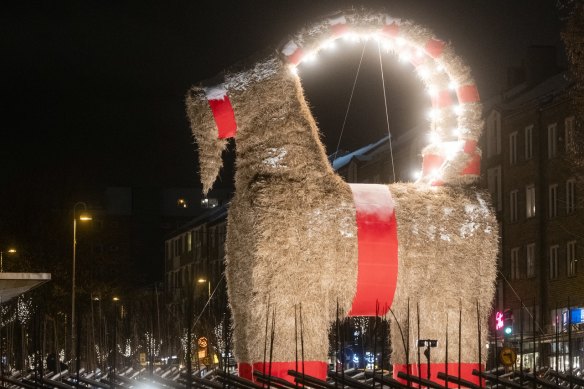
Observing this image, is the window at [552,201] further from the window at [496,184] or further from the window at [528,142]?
the window at [496,184]

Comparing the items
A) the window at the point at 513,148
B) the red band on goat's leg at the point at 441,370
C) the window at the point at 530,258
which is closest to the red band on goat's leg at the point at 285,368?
the red band on goat's leg at the point at 441,370

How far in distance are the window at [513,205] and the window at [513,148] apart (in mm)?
1144

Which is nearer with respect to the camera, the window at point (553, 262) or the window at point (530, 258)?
the window at point (553, 262)

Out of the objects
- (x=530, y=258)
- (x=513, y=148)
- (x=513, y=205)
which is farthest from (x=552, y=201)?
(x=513, y=148)

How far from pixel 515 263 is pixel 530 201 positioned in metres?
2.51

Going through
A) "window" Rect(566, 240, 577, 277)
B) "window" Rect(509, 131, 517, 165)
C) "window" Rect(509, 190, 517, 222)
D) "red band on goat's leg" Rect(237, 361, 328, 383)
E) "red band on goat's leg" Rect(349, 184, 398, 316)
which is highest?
"window" Rect(509, 131, 517, 165)

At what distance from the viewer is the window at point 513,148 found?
43.8m

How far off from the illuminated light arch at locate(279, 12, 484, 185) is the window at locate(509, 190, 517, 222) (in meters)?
30.5

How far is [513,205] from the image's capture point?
145 feet

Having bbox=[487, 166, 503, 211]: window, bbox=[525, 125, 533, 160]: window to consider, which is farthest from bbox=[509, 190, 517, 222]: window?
bbox=[525, 125, 533, 160]: window

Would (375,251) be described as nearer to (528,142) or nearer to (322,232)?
(322,232)

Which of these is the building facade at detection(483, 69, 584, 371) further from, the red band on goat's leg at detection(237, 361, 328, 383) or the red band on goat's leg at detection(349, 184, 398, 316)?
the red band on goat's leg at detection(237, 361, 328, 383)

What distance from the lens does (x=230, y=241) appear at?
13.3 meters

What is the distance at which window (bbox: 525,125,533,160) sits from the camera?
42.5 meters
